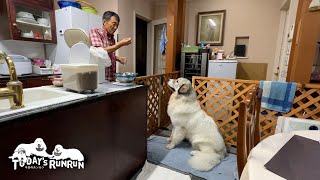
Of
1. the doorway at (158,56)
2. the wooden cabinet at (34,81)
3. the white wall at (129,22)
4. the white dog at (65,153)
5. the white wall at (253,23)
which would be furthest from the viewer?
the doorway at (158,56)

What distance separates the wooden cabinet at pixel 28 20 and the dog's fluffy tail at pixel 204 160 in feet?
8.18

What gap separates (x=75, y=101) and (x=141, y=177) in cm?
99

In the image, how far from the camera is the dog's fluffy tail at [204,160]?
64.0 inches

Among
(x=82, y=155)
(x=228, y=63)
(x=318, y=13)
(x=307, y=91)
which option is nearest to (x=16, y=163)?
(x=82, y=155)

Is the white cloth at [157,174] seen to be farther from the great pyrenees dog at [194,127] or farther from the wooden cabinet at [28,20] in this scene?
the wooden cabinet at [28,20]

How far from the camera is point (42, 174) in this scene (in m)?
0.77

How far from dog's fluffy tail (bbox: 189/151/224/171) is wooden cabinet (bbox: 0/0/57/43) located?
2494 mm

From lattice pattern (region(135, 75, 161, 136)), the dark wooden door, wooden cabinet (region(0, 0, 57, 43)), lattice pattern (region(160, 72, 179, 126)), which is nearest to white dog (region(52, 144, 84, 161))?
lattice pattern (region(135, 75, 161, 136))

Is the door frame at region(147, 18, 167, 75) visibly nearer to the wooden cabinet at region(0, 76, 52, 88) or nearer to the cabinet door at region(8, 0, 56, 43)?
the cabinet door at region(8, 0, 56, 43)

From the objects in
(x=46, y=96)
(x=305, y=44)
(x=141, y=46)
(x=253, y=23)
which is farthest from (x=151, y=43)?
(x=46, y=96)

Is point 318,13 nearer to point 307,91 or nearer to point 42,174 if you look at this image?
point 307,91

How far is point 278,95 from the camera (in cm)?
176

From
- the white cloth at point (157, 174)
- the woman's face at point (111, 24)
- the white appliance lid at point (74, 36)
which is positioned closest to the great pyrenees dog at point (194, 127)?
the white cloth at point (157, 174)

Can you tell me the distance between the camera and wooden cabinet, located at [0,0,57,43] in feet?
6.72
